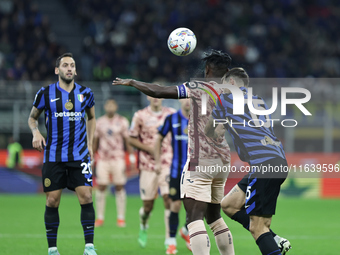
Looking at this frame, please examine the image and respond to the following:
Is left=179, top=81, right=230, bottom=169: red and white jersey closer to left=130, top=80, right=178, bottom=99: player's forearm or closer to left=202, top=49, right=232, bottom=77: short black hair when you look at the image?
left=202, top=49, right=232, bottom=77: short black hair

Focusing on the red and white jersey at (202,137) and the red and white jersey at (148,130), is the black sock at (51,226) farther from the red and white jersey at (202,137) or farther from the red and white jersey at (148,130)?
the red and white jersey at (148,130)

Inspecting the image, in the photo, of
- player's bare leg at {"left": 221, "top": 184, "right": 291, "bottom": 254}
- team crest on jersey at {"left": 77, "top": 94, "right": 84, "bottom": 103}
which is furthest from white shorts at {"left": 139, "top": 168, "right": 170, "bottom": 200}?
player's bare leg at {"left": 221, "top": 184, "right": 291, "bottom": 254}

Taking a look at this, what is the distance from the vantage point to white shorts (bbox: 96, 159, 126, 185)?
12.4m

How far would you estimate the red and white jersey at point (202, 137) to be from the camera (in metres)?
5.91

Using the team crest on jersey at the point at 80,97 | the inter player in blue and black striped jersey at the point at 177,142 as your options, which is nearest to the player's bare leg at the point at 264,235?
the team crest on jersey at the point at 80,97

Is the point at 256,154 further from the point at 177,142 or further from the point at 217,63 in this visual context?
the point at 177,142

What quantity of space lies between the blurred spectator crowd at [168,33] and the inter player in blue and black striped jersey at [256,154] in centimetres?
1436

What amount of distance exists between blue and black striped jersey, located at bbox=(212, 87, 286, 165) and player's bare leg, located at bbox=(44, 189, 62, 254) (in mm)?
2414

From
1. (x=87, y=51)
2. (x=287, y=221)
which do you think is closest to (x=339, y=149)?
(x=287, y=221)

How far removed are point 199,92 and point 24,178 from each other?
12881 millimetres

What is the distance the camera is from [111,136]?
12953 millimetres

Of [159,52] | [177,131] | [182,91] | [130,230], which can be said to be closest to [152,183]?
[177,131]

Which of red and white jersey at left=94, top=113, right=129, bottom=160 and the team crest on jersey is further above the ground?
the team crest on jersey

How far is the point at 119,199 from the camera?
39.0 ft
